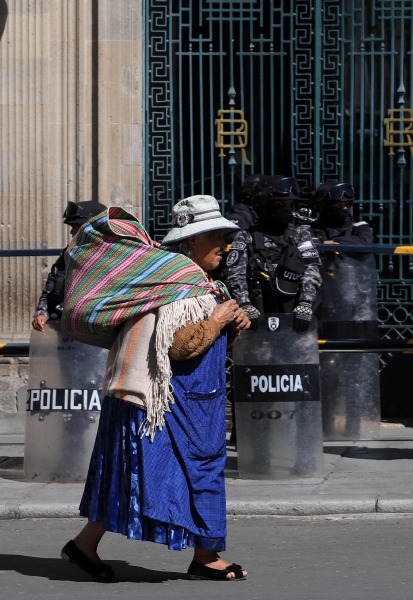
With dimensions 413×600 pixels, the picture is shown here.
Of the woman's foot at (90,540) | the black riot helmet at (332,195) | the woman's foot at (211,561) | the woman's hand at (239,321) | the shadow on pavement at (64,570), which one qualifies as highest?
the black riot helmet at (332,195)

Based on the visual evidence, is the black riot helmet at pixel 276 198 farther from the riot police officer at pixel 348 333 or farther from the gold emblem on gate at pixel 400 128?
the gold emblem on gate at pixel 400 128

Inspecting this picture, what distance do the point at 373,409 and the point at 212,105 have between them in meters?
3.20

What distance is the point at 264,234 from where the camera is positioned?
25.9 ft

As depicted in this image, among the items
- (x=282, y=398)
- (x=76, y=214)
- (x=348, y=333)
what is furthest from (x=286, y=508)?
(x=76, y=214)

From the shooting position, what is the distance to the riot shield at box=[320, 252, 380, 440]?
877 centimetres

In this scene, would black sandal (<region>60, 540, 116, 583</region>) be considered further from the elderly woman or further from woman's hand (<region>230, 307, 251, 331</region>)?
woman's hand (<region>230, 307, 251, 331</region>)

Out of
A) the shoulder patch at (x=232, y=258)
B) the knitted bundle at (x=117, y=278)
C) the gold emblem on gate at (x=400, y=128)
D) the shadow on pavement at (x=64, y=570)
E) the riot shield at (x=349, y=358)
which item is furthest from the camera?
the gold emblem on gate at (x=400, y=128)

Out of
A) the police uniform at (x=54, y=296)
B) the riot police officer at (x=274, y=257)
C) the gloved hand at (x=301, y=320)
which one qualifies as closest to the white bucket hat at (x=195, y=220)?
the gloved hand at (x=301, y=320)

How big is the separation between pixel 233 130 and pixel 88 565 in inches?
228

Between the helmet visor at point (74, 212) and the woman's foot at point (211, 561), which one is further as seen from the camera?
the helmet visor at point (74, 212)

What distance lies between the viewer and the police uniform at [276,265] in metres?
7.66

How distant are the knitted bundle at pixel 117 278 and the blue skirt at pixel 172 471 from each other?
12.3 inches

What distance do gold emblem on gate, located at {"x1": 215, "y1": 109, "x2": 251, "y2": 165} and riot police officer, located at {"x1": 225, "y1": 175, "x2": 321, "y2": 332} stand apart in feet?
7.38

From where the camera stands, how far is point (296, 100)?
1014 centimetres
